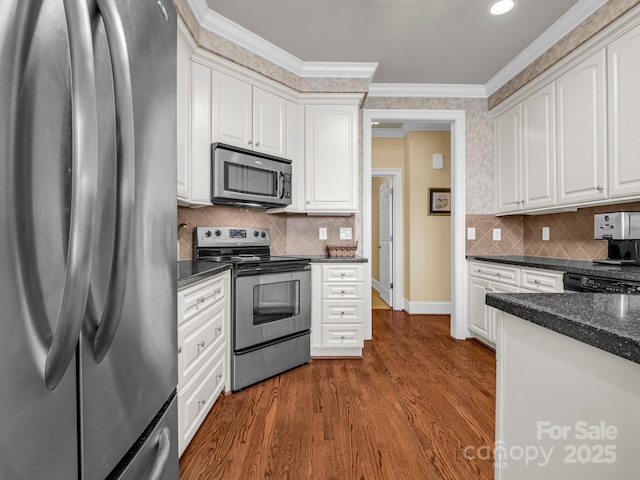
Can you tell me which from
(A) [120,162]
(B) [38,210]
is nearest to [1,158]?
(B) [38,210]

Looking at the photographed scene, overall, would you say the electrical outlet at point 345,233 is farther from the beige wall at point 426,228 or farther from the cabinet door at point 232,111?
the beige wall at point 426,228

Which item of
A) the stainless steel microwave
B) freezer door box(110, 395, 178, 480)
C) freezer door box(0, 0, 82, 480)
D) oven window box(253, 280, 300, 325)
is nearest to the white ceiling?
the stainless steel microwave

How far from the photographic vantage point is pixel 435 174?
15.2ft

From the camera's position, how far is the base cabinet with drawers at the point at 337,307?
9.14 feet

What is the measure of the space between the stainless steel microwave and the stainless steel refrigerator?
67.6 inches

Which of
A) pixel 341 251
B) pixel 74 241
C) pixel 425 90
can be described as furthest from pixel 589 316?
pixel 425 90

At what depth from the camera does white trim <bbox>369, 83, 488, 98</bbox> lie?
347 centimetres

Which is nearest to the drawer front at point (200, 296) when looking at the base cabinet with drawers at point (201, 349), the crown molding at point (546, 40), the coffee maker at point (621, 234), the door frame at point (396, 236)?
the base cabinet with drawers at point (201, 349)

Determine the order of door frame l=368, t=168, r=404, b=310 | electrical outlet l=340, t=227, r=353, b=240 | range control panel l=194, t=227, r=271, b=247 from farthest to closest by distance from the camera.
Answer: door frame l=368, t=168, r=404, b=310 → electrical outlet l=340, t=227, r=353, b=240 → range control panel l=194, t=227, r=271, b=247

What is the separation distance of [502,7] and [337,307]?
2.59m

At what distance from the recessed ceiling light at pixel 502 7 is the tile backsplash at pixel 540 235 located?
1.66 metres

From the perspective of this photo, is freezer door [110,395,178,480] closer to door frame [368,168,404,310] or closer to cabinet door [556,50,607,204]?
cabinet door [556,50,607,204]

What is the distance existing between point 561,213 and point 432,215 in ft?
5.83

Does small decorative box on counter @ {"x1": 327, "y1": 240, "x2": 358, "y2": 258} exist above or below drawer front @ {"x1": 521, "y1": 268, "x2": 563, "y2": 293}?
above
